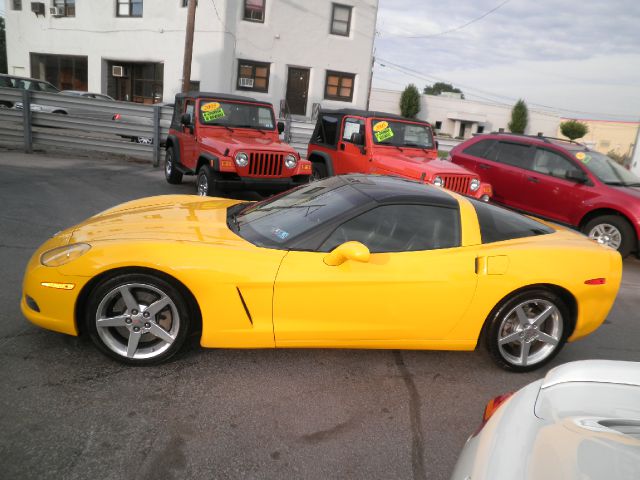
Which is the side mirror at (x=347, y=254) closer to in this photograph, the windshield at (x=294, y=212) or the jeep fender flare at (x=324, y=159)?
the windshield at (x=294, y=212)

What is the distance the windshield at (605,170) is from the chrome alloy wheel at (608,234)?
2.33 feet

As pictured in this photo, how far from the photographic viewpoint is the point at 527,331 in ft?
11.6

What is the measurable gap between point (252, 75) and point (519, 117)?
24266 millimetres

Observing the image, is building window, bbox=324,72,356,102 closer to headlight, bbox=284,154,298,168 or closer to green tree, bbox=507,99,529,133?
headlight, bbox=284,154,298,168

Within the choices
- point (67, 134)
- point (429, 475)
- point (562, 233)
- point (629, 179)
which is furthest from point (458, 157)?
point (67, 134)

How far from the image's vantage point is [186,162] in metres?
9.24

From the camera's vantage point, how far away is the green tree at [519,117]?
37969 mm

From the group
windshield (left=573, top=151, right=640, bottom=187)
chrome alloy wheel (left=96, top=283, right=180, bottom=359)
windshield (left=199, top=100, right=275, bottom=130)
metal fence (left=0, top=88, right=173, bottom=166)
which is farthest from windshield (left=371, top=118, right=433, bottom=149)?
metal fence (left=0, top=88, right=173, bottom=166)

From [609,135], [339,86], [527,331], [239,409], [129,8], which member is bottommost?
[239,409]

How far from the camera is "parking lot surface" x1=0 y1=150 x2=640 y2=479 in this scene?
2451 mm

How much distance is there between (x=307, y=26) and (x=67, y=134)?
13.0 meters

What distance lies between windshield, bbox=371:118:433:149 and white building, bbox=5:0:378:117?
14065 mm

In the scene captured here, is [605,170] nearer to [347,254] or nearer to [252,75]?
[347,254]

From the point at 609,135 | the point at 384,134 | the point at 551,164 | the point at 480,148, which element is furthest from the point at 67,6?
the point at 609,135
